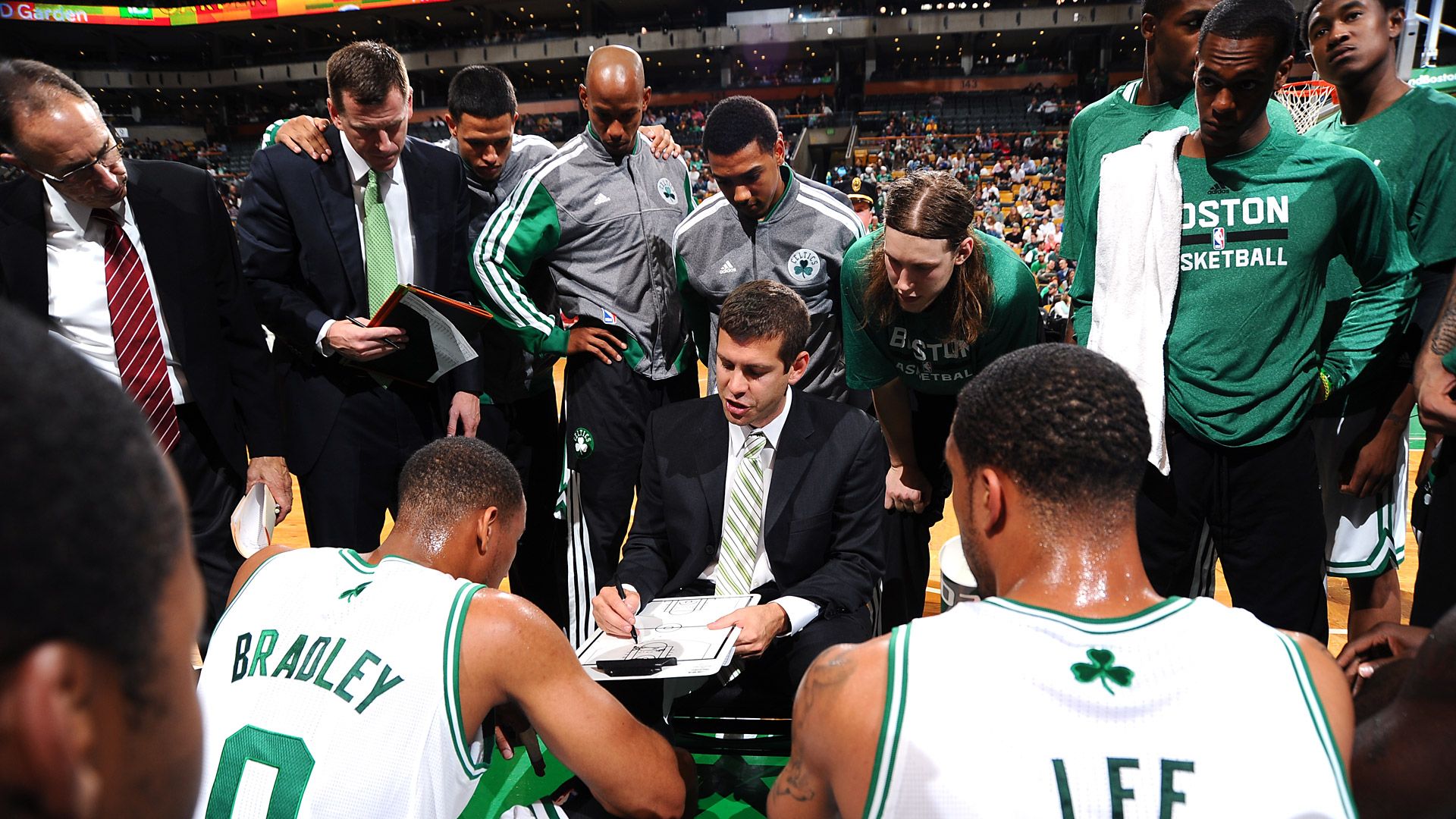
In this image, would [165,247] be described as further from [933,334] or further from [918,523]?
[918,523]

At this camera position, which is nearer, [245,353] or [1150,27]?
[1150,27]

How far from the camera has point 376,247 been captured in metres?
3.09

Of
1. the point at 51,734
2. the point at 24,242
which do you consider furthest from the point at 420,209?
the point at 51,734

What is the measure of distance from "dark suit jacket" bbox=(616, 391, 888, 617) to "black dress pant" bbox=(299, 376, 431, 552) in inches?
35.8

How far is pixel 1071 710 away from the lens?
119 cm

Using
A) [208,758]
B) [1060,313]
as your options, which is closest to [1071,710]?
[208,758]

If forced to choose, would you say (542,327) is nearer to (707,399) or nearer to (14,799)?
(707,399)

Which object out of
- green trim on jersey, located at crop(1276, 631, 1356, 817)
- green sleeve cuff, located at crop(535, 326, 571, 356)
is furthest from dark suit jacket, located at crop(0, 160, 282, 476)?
green trim on jersey, located at crop(1276, 631, 1356, 817)

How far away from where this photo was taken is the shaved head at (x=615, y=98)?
11.5 feet

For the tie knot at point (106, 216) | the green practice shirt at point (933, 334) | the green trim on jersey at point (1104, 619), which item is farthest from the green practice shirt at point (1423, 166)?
the tie knot at point (106, 216)

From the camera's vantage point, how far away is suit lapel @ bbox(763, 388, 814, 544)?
110 inches

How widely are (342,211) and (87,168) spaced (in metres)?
0.71

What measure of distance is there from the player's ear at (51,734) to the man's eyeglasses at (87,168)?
2542 mm

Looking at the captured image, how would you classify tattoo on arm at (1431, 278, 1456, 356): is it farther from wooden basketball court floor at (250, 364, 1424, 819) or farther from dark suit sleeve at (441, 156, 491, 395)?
dark suit sleeve at (441, 156, 491, 395)
